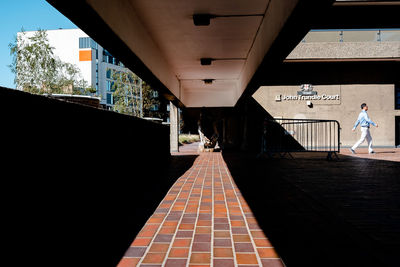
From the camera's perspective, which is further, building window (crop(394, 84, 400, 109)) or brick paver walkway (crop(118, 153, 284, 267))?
building window (crop(394, 84, 400, 109))

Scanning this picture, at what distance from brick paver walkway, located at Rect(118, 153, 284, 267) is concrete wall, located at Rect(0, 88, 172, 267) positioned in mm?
173

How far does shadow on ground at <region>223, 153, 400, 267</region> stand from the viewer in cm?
214

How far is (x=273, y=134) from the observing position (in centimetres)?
1393

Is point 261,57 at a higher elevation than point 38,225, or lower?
higher

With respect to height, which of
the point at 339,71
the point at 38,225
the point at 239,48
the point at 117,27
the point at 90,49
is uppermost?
the point at 90,49

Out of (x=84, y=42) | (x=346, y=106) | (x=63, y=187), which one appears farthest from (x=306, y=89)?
(x=84, y=42)

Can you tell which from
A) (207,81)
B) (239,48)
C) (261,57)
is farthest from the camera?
(207,81)

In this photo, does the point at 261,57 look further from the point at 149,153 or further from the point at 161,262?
the point at 161,262

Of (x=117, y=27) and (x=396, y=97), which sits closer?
(x=117, y=27)

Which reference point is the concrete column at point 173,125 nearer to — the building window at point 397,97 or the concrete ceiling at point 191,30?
the concrete ceiling at point 191,30

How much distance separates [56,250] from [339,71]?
16022 mm

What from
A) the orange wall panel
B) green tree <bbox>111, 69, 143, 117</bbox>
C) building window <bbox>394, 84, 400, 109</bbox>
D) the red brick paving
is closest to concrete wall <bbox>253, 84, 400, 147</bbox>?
building window <bbox>394, 84, 400, 109</bbox>

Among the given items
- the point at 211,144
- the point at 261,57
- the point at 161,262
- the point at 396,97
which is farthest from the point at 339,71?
the point at 161,262

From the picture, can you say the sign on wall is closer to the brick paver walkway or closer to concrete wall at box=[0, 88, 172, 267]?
the brick paver walkway
